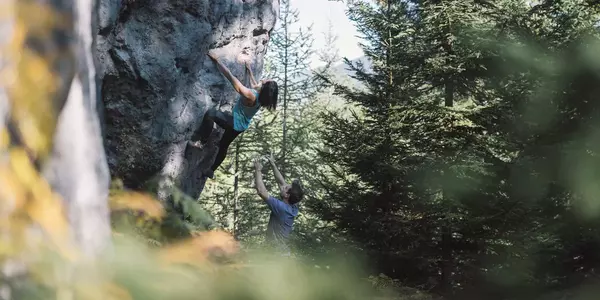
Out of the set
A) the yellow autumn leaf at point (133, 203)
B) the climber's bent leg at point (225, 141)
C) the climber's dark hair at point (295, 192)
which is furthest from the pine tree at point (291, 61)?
the yellow autumn leaf at point (133, 203)

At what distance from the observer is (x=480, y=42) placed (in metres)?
6.91

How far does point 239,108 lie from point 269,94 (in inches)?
33.1

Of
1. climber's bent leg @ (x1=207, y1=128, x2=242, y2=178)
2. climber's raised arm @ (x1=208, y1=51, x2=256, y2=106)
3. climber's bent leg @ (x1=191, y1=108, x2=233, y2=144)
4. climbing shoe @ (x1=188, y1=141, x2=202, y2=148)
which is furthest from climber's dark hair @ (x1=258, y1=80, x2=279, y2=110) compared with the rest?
climbing shoe @ (x1=188, y1=141, x2=202, y2=148)

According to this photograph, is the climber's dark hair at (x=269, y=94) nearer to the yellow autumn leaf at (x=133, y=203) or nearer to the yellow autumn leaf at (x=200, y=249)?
the yellow autumn leaf at (x=133, y=203)

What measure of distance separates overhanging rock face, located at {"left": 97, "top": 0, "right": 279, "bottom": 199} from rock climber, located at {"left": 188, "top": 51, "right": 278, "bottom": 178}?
7.6 inches

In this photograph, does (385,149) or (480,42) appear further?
(385,149)

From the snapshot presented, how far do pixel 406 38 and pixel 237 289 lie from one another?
31.0 feet

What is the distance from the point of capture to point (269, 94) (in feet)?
24.0

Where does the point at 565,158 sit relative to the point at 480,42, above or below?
below

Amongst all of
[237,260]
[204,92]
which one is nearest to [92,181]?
[237,260]

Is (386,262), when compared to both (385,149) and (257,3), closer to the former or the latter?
(385,149)

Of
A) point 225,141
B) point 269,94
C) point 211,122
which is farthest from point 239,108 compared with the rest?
point 225,141

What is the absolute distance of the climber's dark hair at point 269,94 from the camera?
23.7 ft

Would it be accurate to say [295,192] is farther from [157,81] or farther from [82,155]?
[82,155]
